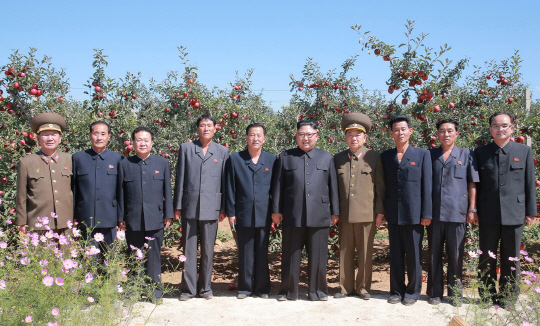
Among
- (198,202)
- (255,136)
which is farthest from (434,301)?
(198,202)

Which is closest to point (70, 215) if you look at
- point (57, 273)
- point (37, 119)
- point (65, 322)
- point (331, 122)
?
point (37, 119)

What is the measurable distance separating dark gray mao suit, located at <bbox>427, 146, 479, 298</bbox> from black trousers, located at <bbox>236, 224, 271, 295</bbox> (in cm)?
164

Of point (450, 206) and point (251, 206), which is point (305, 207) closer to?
point (251, 206)

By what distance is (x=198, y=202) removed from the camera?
4188mm

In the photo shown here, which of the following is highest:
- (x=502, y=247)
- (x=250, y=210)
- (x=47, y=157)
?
(x=47, y=157)

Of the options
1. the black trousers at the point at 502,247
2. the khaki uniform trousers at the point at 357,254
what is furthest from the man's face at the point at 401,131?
the black trousers at the point at 502,247

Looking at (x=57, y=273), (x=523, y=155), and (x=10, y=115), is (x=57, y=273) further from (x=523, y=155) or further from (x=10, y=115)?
(x=523, y=155)

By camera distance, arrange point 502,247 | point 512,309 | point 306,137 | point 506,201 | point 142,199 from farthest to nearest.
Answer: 1. point 306,137
2. point 142,199
3. point 502,247
4. point 506,201
5. point 512,309

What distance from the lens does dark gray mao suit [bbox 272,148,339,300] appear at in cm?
414

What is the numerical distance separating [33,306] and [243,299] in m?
2.01

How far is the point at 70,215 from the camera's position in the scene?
4066 millimetres

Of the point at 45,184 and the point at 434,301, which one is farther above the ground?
the point at 45,184

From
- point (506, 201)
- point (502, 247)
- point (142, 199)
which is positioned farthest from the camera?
point (142, 199)

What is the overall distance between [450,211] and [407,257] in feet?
2.01
